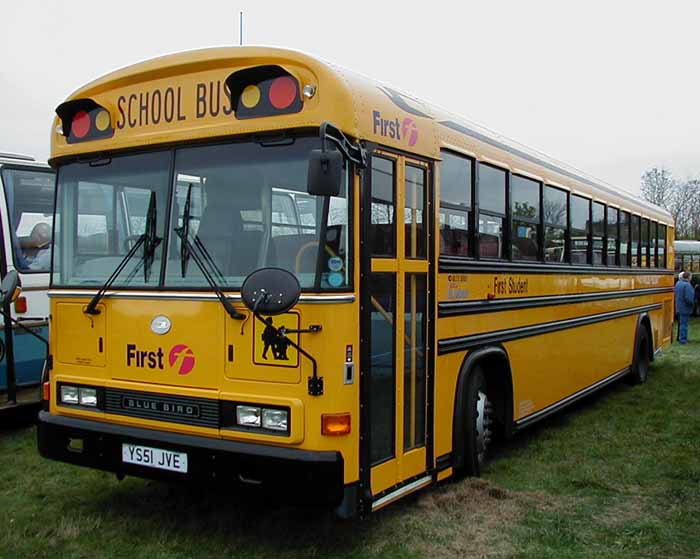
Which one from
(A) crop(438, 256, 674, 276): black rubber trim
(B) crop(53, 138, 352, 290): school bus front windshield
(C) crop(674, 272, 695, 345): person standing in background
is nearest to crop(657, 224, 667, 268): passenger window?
(A) crop(438, 256, 674, 276): black rubber trim

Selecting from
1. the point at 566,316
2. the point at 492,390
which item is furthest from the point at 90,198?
the point at 566,316

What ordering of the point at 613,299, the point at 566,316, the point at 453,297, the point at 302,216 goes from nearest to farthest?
the point at 302,216, the point at 453,297, the point at 566,316, the point at 613,299

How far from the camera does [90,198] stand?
5.07 m

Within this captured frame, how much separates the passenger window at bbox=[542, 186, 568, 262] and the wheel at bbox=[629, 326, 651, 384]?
3724mm

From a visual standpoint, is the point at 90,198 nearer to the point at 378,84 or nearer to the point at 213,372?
the point at 213,372

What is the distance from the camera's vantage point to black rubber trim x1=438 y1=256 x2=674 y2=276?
5483mm

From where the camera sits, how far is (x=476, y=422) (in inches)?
232

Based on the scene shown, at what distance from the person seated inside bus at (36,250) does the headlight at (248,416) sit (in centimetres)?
415

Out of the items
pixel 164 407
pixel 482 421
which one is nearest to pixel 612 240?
pixel 482 421

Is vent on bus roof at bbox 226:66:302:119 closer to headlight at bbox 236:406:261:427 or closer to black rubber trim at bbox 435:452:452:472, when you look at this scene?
headlight at bbox 236:406:261:427

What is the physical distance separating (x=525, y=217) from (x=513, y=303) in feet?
2.72

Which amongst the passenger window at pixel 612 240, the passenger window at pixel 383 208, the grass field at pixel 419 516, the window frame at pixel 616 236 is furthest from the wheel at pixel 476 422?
the passenger window at pixel 612 240

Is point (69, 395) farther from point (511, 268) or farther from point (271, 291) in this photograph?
point (511, 268)

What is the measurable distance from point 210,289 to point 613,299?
6483 mm
